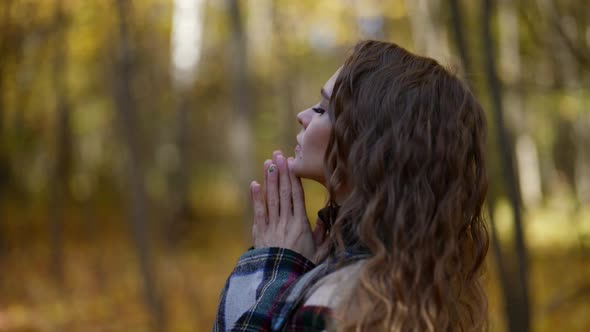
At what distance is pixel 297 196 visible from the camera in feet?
5.10

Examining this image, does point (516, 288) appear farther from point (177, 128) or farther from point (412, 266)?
point (177, 128)

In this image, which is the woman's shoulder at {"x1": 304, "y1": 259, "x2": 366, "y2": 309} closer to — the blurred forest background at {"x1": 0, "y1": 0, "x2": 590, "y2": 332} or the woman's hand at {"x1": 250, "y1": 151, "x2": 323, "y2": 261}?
the woman's hand at {"x1": 250, "y1": 151, "x2": 323, "y2": 261}

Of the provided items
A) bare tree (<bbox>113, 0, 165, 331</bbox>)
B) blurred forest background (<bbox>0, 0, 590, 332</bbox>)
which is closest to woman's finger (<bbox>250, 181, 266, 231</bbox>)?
blurred forest background (<bbox>0, 0, 590, 332</bbox>)

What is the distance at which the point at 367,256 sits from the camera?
1458 mm

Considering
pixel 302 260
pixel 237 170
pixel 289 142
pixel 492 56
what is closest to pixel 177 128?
pixel 289 142

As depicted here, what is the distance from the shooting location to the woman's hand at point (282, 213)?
1538mm

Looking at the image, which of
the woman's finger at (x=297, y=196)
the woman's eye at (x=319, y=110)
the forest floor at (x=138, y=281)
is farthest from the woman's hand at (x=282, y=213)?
the forest floor at (x=138, y=281)

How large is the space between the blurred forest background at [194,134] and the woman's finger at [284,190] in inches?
39.0

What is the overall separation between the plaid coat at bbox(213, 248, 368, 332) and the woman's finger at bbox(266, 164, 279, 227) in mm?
79

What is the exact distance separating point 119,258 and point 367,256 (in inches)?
530

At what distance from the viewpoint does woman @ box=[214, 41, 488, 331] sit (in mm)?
1411

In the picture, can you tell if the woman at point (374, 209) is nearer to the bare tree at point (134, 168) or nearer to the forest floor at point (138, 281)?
the forest floor at point (138, 281)

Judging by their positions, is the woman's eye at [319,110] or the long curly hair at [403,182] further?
the woman's eye at [319,110]

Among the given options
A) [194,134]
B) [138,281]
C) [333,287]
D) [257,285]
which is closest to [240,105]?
[257,285]
